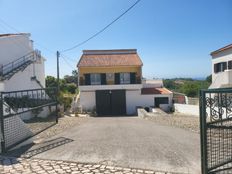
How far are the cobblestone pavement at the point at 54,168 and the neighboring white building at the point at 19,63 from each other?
50.8 ft

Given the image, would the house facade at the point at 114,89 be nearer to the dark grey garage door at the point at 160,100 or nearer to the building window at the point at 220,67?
the dark grey garage door at the point at 160,100

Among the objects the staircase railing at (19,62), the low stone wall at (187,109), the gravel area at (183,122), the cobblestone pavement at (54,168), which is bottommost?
the low stone wall at (187,109)

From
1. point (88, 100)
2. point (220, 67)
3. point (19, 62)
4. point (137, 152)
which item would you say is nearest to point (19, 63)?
point (19, 62)

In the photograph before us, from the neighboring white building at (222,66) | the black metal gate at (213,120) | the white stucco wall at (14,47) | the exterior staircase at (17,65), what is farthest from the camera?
the neighboring white building at (222,66)

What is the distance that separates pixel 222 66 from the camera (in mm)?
27531

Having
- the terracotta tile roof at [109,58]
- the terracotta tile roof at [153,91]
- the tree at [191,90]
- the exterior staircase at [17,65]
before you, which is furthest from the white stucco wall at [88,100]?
the tree at [191,90]

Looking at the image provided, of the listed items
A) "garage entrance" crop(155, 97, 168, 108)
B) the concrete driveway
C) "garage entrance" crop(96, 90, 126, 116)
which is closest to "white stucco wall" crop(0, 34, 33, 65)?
"garage entrance" crop(96, 90, 126, 116)

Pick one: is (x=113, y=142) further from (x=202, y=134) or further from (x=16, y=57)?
(x=16, y=57)

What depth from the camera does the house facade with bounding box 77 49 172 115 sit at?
1193 inches

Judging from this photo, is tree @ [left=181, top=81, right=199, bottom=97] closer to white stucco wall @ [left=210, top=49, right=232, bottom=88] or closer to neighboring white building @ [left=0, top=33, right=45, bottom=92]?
white stucco wall @ [left=210, top=49, right=232, bottom=88]

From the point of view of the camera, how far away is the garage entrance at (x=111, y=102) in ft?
99.4

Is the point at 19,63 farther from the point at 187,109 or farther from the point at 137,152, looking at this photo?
the point at 137,152

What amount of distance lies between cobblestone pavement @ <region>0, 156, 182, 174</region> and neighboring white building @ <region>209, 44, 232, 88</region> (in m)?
20.1

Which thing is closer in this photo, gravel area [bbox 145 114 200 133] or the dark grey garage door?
gravel area [bbox 145 114 200 133]
